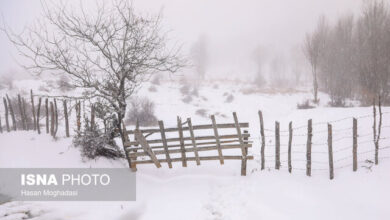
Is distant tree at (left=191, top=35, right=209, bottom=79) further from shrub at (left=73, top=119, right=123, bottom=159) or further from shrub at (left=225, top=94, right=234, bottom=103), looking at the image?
shrub at (left=73, top=119, right=123, bottom=159)

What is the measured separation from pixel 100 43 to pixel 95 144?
3509 mm

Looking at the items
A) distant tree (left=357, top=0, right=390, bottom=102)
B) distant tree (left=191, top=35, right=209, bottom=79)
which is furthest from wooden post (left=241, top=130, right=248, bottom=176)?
distant tree (left=191, top=35, right=209, bottom=79)

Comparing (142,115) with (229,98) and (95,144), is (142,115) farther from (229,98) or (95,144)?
(229,98)

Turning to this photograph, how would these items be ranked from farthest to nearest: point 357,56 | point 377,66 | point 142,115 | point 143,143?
point 357,56 < point 142,115 < point 377,66 < point 143,143

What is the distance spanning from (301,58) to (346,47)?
3603 cm

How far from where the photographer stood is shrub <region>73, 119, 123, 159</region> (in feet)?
26.2

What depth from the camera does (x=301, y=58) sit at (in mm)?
56656

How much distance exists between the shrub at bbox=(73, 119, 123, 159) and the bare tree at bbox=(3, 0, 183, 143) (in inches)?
35.0

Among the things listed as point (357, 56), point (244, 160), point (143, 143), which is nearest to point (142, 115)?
point (143, 143)

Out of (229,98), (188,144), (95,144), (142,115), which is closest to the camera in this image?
(188,144)

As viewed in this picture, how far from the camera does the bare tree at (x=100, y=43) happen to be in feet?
23.2

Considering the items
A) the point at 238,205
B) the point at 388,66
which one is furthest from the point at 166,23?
the point at 388,66

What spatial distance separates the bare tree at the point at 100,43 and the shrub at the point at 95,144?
35.0 inches

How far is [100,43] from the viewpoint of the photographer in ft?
26.1
